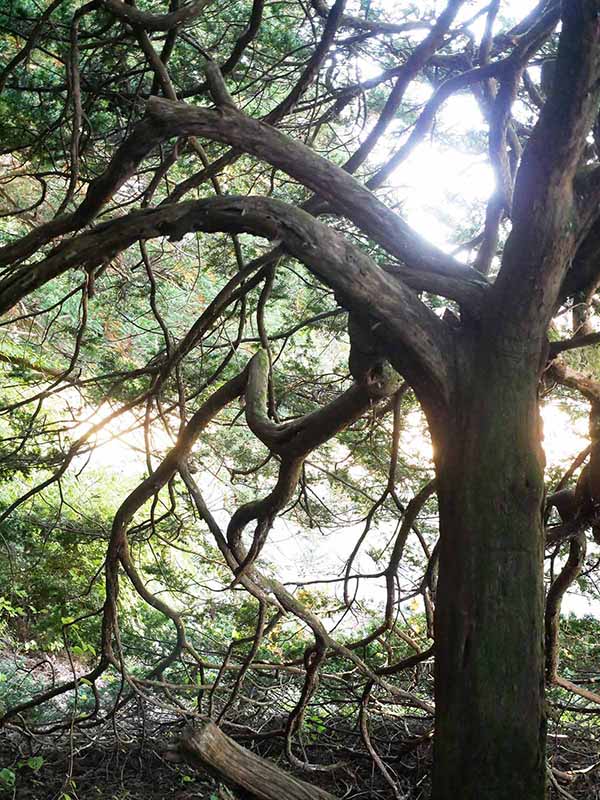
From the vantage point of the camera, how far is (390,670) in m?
3.58

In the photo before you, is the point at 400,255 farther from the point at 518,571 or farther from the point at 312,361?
the point at 312,361

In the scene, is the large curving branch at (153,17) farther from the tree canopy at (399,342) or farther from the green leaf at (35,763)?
the green leaf at (35,763)

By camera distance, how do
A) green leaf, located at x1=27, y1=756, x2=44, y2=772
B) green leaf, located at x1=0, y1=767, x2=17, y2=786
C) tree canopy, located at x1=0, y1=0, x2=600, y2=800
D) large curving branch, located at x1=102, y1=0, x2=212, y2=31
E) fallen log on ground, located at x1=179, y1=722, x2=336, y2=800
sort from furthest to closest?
green leaf, located at x1=27, y1=756, x2=44, y2=772
green leaf, located at x1=0, y1=767, x2=17, y2=786
large curving branch, located at x1=102, y1=0, x2=212, y2=31
tree canopy, located at x1=0, y1=0, x2=600, y2=800
fallen log on ground, located at x1=179, y1=722, x2=336, y2=800

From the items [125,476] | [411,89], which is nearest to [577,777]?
[411,89]

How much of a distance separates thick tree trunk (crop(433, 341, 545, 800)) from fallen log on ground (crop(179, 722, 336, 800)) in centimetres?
40

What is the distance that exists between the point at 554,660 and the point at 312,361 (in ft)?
7.19

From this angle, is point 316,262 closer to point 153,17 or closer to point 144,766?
point 153,17

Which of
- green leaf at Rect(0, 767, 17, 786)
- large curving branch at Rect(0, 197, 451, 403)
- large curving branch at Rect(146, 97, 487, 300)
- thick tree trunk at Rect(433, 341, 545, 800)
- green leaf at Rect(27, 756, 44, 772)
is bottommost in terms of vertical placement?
green leaf at Rect(0, 767, 17, 786)

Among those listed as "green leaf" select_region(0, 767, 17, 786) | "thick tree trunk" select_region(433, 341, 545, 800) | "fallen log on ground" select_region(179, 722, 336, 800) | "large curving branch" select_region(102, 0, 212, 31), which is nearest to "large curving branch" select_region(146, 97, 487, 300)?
"thick tree trunk" select_region(433, 341, 545, 800)

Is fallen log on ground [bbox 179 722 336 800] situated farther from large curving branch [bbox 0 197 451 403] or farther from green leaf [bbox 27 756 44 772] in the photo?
green leaf [bbox 27 756 44 772]

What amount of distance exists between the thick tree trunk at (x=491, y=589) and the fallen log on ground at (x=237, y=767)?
0.40 metres

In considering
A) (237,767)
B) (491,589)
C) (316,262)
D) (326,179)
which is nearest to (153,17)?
(326,179)

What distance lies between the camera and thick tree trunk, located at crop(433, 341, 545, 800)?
6.71ft

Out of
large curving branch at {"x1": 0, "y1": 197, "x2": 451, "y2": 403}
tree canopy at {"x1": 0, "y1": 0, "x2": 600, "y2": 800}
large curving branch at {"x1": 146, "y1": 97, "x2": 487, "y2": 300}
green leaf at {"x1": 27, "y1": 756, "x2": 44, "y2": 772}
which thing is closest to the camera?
tree canopy at {"x1": 0, "y1": 0, "x2": 600, "y2": 800}
